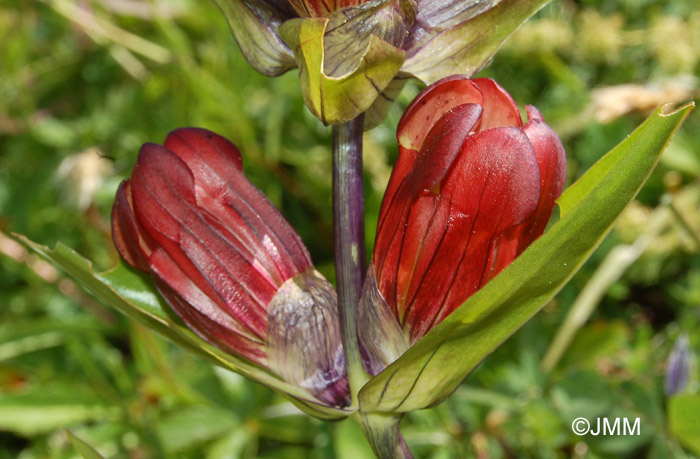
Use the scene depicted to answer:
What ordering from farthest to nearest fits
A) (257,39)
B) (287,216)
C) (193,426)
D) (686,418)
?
(287,216) → (193,426) → (686,418) → (257,39)

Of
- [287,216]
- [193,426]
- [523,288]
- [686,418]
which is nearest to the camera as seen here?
[523,288]

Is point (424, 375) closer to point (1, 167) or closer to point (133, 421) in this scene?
point (133, 421)

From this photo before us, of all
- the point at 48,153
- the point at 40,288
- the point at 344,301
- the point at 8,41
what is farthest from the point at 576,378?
the point at 8,41

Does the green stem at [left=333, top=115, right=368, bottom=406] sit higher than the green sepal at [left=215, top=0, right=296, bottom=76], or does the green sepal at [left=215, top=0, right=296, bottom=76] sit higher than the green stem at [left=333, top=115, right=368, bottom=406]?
the green sepal at [left=215, top=0, right=296, bottom=76]

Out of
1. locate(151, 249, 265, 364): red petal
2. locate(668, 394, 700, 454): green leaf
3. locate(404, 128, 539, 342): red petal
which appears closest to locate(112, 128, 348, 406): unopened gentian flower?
locate(151, 249, 265, 364): red petal

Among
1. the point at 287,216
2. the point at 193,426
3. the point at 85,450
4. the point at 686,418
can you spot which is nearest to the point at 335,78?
the point at 85,450

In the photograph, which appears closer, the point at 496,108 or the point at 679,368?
the point at 496,108

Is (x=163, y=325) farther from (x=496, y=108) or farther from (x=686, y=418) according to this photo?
(x=686, y=418)

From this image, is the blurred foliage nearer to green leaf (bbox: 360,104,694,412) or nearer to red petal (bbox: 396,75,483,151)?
green leaf (bbox: 360,104,694,412)
